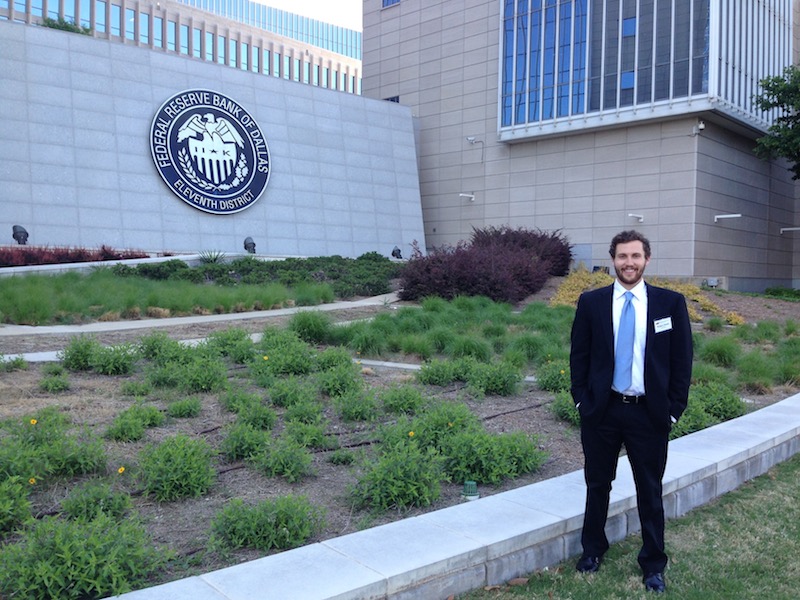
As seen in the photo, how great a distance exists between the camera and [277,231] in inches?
981

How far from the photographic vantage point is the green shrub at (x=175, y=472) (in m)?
4.33

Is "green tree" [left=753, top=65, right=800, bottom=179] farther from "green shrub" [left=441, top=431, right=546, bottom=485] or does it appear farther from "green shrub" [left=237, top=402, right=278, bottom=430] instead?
"green shrub" [left=237, top=402, right=278, bottom=430]

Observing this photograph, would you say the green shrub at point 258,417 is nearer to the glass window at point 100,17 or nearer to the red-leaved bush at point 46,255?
the red-leaved bush at point 46,255

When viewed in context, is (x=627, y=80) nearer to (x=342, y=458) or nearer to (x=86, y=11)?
(x=342, y=458)

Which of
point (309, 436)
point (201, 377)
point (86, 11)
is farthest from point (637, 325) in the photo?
point (86, 11)

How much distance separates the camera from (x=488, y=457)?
4.96 m

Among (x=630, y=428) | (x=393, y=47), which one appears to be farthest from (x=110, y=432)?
(x=393, y=47)

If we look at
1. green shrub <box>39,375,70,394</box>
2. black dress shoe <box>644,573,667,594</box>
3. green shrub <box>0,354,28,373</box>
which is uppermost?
green shrub <box>0,354,28,373</box>

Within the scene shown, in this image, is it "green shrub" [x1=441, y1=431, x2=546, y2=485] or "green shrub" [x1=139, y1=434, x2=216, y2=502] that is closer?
"green shrub" [x1=139, y1=434, x2=216, y2=502]

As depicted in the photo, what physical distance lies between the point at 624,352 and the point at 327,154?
2468cm

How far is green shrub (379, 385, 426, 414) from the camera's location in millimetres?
6332

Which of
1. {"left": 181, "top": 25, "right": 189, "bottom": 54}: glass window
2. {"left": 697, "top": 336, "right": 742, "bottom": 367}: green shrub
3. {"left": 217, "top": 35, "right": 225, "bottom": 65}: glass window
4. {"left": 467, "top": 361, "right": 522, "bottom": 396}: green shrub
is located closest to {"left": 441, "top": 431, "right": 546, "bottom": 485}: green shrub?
{"left": 467, "top": 361, "right": 522, "bottom": 396}: green shrub

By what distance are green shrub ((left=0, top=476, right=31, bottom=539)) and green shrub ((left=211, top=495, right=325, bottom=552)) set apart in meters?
1.03

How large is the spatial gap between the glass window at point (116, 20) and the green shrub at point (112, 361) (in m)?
65.1
